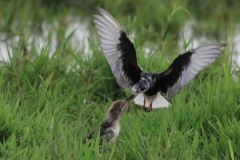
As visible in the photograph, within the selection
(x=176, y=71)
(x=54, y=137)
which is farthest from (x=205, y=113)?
(x=54, y=137)

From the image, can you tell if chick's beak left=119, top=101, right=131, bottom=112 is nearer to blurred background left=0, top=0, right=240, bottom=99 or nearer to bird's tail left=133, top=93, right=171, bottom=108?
bird's tail left=133, top=93, right=171, bottom=108

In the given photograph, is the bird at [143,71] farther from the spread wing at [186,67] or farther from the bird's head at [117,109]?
the bird's head at [117,109]

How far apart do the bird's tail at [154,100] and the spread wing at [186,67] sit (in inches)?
5.5

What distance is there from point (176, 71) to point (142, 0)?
514cm

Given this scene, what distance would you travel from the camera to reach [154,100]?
460cm

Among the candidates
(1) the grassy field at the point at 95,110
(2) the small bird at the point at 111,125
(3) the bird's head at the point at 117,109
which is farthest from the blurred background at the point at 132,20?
(2) the small bird at the point at 111,125

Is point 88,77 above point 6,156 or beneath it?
above

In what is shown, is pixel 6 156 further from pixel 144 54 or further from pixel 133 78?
pixel 144 54

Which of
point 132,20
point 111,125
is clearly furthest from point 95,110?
point 132,20

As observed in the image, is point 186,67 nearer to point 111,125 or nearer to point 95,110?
point 111,125

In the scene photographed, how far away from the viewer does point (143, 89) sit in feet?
13.6

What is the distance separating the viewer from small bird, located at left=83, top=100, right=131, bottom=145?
408 cm

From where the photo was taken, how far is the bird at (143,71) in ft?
13.4

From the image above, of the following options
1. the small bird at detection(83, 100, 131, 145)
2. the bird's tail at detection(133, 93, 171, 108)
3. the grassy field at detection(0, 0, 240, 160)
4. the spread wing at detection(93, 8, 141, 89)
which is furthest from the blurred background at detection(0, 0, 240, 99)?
the small bird at detection(83, 100, 131, 145)
